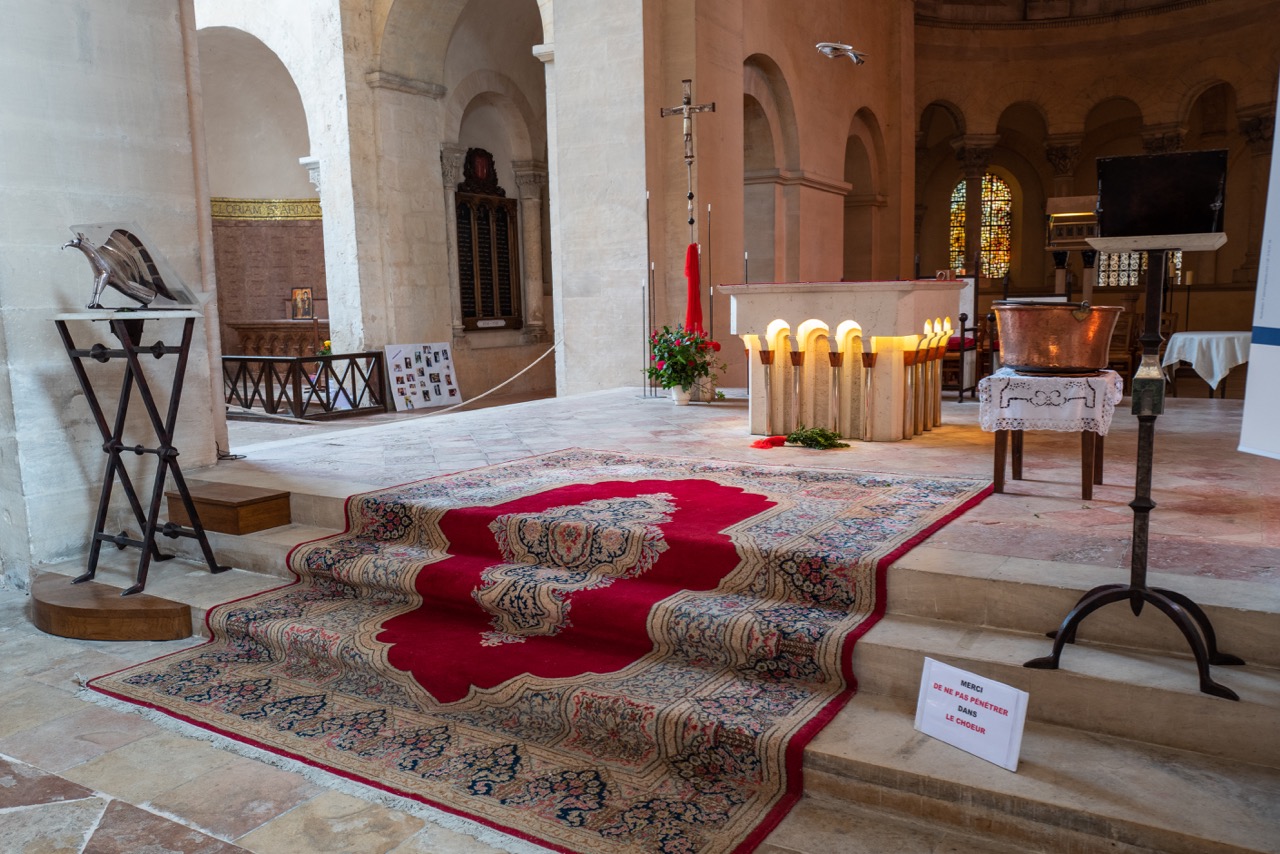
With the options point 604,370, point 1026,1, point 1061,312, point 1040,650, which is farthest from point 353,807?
point 1026,1

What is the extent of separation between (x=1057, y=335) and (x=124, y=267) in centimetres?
430

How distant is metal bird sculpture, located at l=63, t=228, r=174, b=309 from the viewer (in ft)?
14.9

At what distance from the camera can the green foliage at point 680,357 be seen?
26.2 feet

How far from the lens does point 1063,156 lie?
19.1 metres

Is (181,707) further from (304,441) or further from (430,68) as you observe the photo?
(430,68)

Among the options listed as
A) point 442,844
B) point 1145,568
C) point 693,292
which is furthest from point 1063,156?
point 442,844

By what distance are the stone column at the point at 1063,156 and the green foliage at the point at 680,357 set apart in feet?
46.7

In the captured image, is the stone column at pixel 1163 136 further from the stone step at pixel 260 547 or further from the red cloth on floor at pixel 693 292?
the stone step at pixel 260 547

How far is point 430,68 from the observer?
526 inches

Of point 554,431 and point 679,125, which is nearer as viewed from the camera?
point 554,431

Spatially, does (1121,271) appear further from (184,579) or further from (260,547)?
(184,579)

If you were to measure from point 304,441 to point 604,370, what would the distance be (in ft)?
12.6

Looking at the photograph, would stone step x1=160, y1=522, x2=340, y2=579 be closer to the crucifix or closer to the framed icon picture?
the crucifix

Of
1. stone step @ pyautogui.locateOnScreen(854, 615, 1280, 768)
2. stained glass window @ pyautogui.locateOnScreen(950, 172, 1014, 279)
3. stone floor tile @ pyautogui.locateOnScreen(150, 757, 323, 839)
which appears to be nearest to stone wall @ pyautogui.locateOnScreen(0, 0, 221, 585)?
stone floor tile @ pyautogui.locateOnScreen(150, 757, 323, 839)
